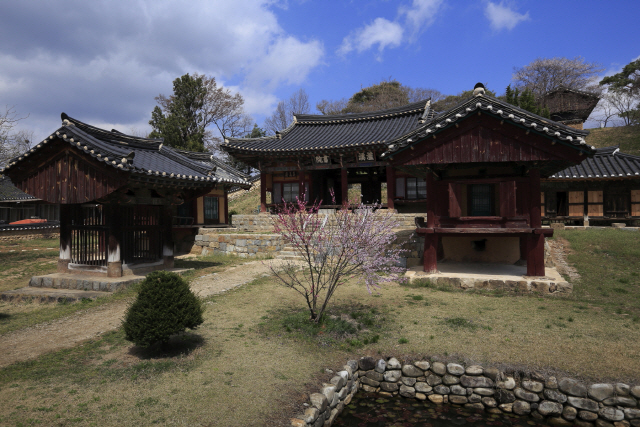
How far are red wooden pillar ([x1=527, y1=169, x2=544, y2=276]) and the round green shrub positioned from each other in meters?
8.75

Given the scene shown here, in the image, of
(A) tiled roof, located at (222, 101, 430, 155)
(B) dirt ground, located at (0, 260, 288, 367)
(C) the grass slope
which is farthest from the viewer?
(C) the grass slope

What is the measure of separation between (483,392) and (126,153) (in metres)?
10.7

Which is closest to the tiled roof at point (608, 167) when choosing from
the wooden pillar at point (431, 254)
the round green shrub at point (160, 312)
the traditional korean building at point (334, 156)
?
the traditional korean building at point (334, 156)

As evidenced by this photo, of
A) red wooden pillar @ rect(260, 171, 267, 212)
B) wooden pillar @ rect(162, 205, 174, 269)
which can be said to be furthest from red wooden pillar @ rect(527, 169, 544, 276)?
red wooden pillar @ rect(260, 171, 267, 212)

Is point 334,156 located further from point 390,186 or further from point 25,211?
point 25,211

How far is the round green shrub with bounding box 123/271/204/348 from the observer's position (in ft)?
17.6

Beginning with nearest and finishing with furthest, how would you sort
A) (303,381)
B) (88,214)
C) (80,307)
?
(303,381)
(80,307)
(88,214)

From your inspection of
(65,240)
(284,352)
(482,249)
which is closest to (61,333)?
(284,352)

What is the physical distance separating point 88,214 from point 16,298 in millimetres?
2951

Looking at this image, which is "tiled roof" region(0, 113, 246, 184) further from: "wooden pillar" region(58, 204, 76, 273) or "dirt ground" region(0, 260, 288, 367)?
"dirt ground" region(0, 260, 288, 367)

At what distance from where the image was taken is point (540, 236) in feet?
31.5

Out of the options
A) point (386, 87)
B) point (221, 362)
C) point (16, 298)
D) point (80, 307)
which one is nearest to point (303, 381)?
point (221, 362)

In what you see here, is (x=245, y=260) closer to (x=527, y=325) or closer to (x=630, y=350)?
(x=527, y=325)

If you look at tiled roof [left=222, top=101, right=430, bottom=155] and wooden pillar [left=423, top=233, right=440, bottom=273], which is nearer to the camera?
wooden pillar [left=423, top=233, right=440, bottom=273]
